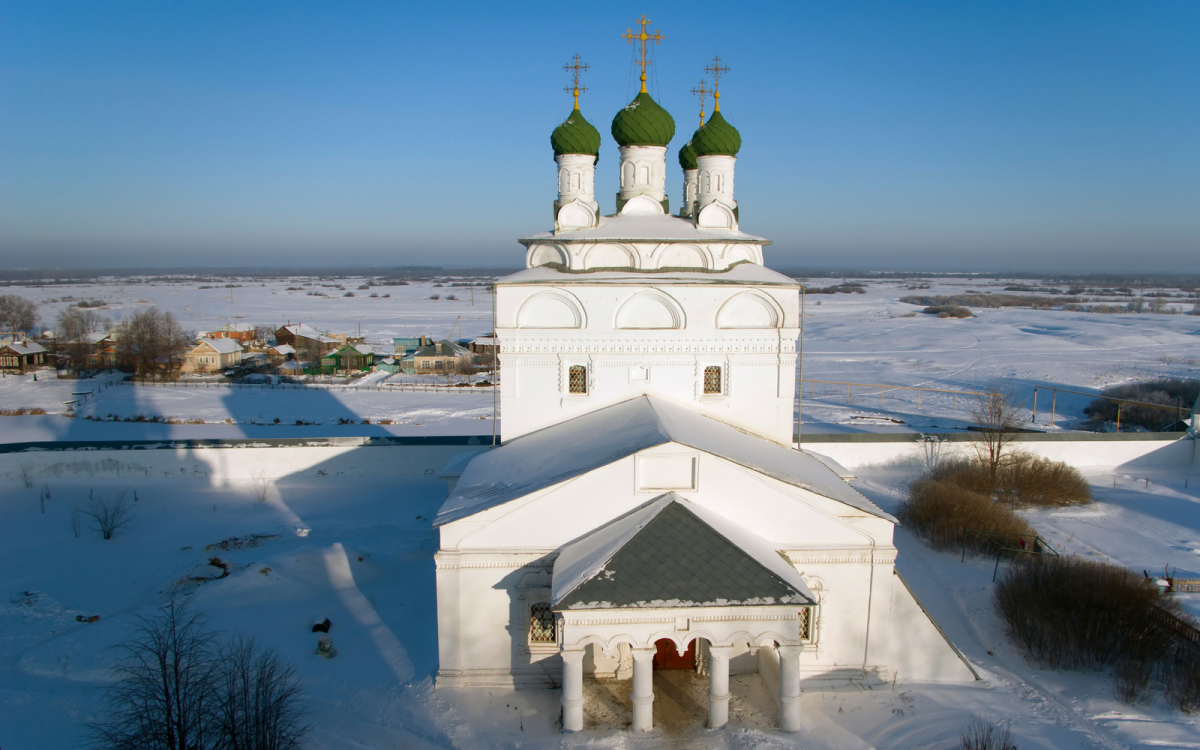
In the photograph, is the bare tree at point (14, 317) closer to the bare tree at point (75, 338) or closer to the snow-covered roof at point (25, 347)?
the bare tree at point (75, 338)

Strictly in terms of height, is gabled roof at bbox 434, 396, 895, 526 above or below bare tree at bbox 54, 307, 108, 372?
above

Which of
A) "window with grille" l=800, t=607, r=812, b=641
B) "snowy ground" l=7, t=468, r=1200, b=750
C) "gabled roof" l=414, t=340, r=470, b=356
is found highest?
"gabled roof" l=414, t=340, r=470, b=356

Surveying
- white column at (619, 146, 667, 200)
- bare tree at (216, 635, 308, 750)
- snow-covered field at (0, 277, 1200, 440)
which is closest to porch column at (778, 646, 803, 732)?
bare tree at (216, 635, 308, 750)

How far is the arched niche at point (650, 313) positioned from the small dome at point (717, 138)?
335 centimetres

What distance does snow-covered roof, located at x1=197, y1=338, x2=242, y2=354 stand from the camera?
34.2m

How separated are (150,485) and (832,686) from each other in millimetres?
14664

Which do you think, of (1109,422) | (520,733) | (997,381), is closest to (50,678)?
(520,733)

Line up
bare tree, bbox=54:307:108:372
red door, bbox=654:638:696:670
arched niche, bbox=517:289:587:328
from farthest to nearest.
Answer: bare tree, bbox=54:307:108:372
arched niche, bbox=517:289:587:328
red door, bbox=654:638:696:670

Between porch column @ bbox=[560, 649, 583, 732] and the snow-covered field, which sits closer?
porch column @ bbox=[560, 649, 583, 732]

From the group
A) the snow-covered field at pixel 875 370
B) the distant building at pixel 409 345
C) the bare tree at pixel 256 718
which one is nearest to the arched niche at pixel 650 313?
the bare tree at pixel 256 718

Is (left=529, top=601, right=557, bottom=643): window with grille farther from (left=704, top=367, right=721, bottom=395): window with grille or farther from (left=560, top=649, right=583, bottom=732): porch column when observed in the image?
(left=704, top=367, right=721, bottom=395): window with grille

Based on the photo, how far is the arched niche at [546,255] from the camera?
35.9 ft

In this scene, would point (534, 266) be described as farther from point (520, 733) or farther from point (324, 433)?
point (324, 433)

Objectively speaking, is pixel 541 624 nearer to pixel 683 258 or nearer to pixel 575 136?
pixel 683 258
